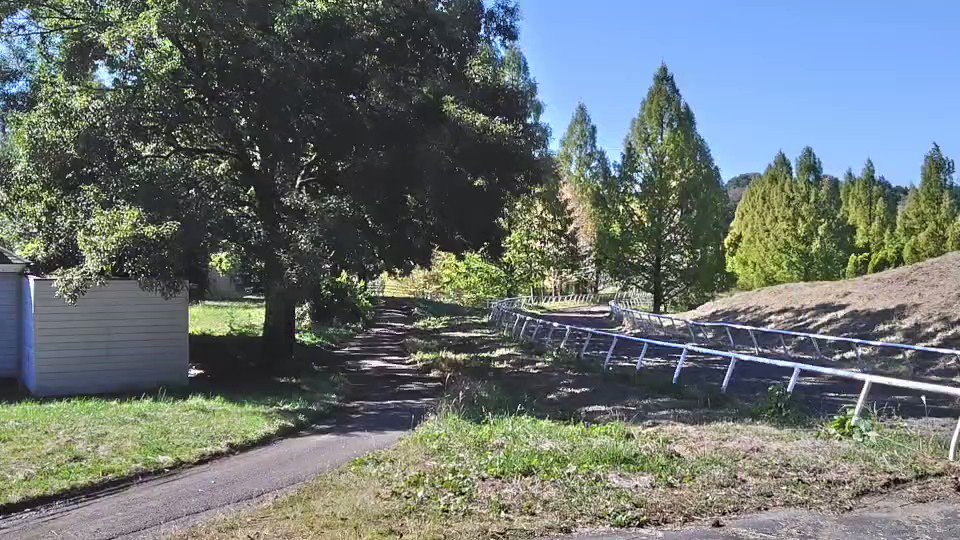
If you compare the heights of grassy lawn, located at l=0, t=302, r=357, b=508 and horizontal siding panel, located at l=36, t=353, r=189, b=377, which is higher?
horizontal siding panel, located at l=36, t=353, r=189, b=377

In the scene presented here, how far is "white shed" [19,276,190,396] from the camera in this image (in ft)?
49.4

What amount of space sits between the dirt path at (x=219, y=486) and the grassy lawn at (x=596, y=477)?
725 mm

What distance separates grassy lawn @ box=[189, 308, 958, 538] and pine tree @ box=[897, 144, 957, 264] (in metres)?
35.0

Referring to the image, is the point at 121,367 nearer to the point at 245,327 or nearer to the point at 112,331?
the point at 112,331

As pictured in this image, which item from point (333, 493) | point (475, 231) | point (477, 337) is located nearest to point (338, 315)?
point (477, 337)

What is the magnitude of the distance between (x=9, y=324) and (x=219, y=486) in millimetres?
11982

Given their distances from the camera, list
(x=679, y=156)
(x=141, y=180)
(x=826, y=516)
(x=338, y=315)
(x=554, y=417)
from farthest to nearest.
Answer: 1. (x=679, y=156)
2. (x=338, y=315)
3. (x=141, y=180)
4. (x=554, y=417)
5. (x=826, y=516)

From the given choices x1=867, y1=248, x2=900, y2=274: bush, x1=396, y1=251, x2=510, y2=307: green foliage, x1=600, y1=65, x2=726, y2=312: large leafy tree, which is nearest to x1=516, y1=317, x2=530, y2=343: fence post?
x1=600, y1=65, x2=726, y2=312: large leafy tree

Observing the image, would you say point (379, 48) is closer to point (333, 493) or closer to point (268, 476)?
point (268, 476)

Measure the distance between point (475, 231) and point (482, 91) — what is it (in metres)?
3.44

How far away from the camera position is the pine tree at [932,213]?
38.7m

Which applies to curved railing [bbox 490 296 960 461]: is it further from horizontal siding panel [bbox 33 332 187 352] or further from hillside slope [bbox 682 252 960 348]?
horizontal siding panel [bbox 33 332 187 352]

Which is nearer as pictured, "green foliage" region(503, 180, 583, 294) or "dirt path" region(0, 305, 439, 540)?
"dirt path" region(0, 305, 439, 540)

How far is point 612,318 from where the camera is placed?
36.8 metres
